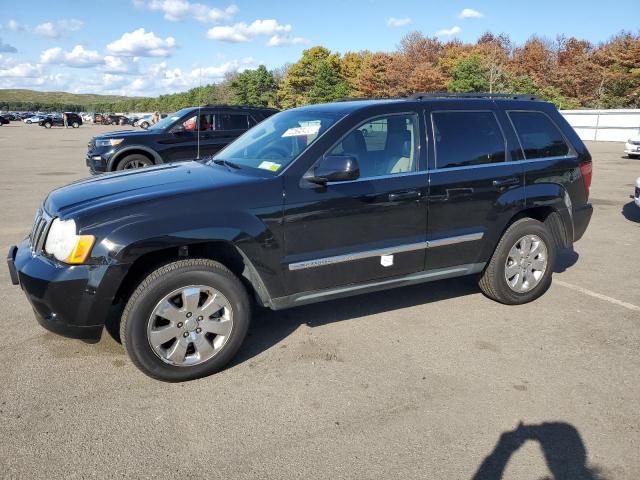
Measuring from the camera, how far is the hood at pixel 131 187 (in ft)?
10.8

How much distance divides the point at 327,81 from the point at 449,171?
66291 millimetres

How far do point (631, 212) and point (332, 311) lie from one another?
730 centimetres

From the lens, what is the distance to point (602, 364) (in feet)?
12.0

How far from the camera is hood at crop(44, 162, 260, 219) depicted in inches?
129

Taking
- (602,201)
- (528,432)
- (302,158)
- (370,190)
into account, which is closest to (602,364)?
(528,432)

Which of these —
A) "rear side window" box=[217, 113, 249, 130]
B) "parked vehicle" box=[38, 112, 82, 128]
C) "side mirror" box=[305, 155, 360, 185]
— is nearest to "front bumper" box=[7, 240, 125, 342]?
"side mirror" box=[305, 155, 360, 185]

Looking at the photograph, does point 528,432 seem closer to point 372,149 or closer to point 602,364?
point 602,364

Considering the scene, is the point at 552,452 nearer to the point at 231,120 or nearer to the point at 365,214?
the point at 365,214

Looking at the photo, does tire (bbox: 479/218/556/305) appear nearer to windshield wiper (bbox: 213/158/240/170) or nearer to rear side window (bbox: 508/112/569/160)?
rear side window (bbox: 508/112/569/160)

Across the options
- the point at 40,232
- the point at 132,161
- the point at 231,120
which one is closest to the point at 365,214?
the point at 40,232

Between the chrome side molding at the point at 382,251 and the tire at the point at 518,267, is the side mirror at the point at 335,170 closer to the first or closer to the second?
the chrome side molding at the point at 382,251

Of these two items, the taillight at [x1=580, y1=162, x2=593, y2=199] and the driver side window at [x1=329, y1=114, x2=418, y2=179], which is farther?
the taillight at [x1=580, y1=162, x2=593, y2=199]

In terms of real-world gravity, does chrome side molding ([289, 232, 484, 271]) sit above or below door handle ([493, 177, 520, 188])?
below

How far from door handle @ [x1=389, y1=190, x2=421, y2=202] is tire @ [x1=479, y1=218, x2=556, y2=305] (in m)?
1.11
